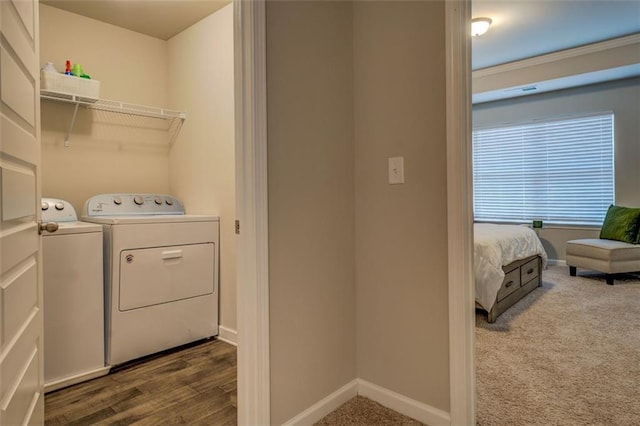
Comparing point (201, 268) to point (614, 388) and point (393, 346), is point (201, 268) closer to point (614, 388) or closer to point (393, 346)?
point (393, 346)

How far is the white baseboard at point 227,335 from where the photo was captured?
2.66 meters

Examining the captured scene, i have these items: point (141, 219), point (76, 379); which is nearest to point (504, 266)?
point (141, 219)

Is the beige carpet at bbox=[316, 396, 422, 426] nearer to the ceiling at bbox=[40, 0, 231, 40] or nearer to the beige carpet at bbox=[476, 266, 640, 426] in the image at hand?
the beige carpet at bbox=[476, 266, 640, 426]

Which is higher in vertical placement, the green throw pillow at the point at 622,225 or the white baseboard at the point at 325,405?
the green throw pillow at the point at 622,225

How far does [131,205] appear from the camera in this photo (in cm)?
278

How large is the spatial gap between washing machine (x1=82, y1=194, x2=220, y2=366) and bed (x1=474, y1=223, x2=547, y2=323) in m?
1.98

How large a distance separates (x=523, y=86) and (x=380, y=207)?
4.25 meters

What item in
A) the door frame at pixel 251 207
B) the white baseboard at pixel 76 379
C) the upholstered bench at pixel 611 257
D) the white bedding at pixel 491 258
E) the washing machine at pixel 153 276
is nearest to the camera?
the door frame at pixel 251 207

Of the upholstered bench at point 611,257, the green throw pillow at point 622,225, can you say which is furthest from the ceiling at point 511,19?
the upholstered bench at point 611,257

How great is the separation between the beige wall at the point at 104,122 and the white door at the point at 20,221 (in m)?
1.61

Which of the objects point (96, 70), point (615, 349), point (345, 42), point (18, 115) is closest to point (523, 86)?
point (615, 349)

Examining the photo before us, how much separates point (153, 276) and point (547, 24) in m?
4.28

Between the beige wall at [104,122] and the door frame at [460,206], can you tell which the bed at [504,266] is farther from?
the beige wall at [104,122]

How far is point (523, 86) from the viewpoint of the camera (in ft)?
16.3
